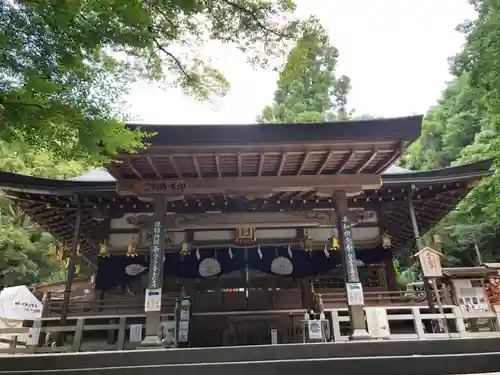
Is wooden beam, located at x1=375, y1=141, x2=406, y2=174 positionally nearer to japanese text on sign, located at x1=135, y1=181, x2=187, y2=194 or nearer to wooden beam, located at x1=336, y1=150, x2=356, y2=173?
wooden beam, located at x1=336, y1=150, x2=356, y2=173

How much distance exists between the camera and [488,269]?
9.05 m

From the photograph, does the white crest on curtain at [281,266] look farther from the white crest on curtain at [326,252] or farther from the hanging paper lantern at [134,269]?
the hanging paper lantern at [134,269]

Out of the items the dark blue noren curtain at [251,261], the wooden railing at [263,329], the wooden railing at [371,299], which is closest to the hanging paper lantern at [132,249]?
the dark blue noren curtain at [251,261]

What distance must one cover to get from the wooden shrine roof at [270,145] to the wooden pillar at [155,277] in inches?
34.7

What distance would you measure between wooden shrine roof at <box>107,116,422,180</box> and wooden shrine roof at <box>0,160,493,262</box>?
1927mm

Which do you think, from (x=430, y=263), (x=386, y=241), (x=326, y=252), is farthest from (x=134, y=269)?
(x=430, y=263)

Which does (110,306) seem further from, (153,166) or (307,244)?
(307,244)

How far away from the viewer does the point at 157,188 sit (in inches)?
297

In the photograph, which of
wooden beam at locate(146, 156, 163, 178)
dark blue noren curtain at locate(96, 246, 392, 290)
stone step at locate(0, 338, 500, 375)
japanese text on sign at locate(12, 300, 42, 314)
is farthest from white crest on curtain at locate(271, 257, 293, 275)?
stone step at locate(0, 338, 500, 375)

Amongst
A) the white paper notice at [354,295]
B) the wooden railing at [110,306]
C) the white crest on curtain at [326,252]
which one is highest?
the white crest on curtain at [326,252]

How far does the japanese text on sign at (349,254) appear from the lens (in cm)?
706

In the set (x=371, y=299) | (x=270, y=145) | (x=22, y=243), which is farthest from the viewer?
(x=22, y=243)

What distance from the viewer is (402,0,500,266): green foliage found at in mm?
8172

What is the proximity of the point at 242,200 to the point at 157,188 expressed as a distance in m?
2.83
